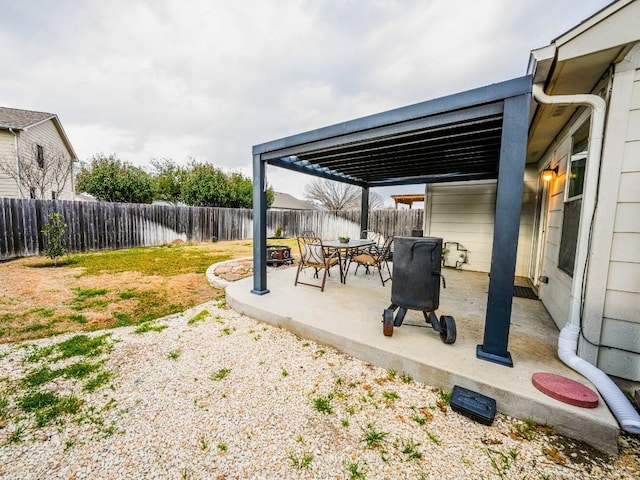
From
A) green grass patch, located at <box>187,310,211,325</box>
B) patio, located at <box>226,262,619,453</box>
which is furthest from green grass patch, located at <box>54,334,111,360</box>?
patio, located at <box>226,262,619,453</box>

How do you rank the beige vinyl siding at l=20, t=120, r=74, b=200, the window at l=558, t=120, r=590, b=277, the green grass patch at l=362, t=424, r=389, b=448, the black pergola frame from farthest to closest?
the beige vinyl siding at l=20, t=120, r=74, b=200 → the window at l=558, t=120, r=590, b=277 → the black pergola frame → the green grass patch at l=362, t=424, r=389, b=448

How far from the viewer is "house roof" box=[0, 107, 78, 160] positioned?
31.5 ft

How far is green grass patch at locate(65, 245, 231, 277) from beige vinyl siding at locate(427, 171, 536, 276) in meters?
5.54

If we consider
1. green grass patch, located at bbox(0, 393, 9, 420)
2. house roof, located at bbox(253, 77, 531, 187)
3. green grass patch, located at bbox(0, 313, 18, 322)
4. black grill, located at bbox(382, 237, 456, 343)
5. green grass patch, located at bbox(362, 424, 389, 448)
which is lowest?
green grass patch, located at bbox(0, 393, 9, 420)

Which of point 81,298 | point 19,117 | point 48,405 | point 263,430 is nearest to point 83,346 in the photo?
point 48,405

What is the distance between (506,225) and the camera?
1764 millimetres

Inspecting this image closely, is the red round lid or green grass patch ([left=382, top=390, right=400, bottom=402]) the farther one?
green grass patch ([left=382, top=390, right=400, bottom=402])

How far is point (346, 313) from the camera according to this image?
279 centimetres

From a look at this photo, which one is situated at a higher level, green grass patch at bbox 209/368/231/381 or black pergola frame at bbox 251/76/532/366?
black pergola frame at bbox 251/76/532/366

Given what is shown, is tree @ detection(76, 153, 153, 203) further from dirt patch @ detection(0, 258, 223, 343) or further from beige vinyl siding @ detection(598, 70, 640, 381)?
beige vinyl siding @ detection(598, 70, 640, 381)

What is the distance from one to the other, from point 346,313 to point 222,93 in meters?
9.61

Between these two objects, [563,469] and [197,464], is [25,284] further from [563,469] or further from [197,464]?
[563,469]

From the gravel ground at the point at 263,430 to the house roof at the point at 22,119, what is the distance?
42.5 feet

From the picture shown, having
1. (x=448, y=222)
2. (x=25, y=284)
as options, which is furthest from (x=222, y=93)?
(x=448, y=222)
